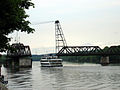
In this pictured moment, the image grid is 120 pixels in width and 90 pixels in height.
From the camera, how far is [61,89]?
5844cm

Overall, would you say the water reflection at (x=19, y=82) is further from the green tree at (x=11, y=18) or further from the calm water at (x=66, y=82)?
the green tree at (x=11, y=18)

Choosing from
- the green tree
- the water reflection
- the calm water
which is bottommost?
the calm water

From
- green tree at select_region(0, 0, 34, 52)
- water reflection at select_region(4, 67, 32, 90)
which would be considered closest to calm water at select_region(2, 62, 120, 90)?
water reflection at select_region(4, 67, 32, 90)

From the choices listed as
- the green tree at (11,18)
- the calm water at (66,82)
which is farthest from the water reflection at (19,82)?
the green tree at (11,18)

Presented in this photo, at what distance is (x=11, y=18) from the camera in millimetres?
23641

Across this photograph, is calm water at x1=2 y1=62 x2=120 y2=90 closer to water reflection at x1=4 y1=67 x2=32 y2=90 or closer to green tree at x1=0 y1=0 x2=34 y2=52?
water reflection at x1=4 y1=67 x2=32 y2=90

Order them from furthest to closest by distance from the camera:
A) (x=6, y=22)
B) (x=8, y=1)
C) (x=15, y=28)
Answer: (x=15, y=28) < (x=6, y=22) < (x=8, y=1)

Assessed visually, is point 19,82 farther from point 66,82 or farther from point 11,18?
point 11,18

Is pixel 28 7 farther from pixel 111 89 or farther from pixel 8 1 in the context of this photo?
pixel 111 89

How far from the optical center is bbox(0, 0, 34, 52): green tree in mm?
23125

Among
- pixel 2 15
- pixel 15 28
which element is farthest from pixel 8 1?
pixel 15 28

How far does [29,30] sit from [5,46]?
2731 millimetres

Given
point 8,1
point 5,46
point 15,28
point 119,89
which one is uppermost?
point 8,1

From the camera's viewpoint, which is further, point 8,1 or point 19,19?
point 19,19
